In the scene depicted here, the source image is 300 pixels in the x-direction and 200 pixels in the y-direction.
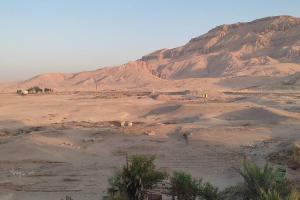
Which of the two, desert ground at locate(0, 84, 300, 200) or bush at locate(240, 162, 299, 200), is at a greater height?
bush at locate(240, 162, 299, 200)

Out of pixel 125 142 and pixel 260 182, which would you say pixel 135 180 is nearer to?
pixel 260 182

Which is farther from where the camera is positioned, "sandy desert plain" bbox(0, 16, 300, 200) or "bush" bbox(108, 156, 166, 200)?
"sandy desert plain" bbox(0, 16, 300, 200)

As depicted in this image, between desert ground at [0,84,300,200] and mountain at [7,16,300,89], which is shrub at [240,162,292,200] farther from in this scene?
mountain at [7,16,300,89]

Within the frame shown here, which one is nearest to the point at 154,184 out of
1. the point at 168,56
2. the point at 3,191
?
the point at 3,191

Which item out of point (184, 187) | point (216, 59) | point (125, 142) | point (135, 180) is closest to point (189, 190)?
point (184, 187)

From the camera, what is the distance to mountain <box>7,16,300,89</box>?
75062 millimetres

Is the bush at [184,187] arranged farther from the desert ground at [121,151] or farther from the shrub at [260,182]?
the desert ground at [121,151]

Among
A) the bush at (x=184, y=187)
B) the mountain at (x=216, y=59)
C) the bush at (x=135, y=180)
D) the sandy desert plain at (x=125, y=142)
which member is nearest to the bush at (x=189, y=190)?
the bush at (x=184, y=187)

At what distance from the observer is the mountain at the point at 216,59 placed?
75.1 metres

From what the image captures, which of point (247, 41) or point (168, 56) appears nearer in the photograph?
point (247, 41)

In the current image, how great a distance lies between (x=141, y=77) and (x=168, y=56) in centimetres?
2106

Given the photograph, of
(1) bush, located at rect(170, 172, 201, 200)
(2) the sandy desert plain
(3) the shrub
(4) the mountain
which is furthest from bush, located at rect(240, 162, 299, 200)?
(4) the mountain

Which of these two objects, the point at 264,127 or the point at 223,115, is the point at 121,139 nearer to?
the point at 264,127

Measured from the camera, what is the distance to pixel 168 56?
99.8 m
